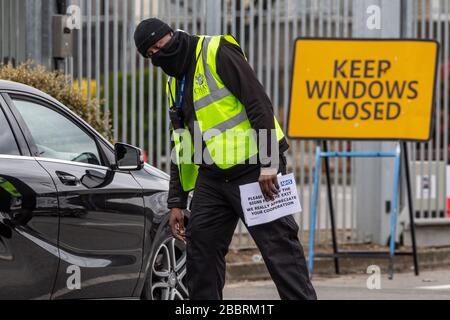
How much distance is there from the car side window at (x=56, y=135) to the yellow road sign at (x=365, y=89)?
4.07 m

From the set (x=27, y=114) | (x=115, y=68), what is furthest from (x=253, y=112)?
(x=115, y=68)

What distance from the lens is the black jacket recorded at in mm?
6242

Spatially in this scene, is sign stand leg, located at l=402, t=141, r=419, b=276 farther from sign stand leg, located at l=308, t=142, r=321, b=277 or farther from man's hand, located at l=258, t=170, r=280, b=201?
man's hand, located at l=258, t=170, r=280, b=201

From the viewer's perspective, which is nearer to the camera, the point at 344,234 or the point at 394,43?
the point at 394,43

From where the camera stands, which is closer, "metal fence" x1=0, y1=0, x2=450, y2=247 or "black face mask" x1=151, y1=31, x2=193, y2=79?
"black face mask" x1=151, y1=31, x2=193, y2=79

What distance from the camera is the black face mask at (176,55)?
6445 millimetres

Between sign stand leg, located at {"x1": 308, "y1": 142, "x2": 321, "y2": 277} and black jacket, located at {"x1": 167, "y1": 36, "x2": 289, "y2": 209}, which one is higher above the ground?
black jacket, located at {"x1": 167, "y1": 36, "x2": 289, "y2": 209}

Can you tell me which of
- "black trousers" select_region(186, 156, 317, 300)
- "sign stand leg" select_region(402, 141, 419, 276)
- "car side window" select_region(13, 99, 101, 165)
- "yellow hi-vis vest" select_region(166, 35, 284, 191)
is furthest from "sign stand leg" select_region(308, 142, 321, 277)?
"yellow hi-vis vest" select_region(166, 35, 284, 191)

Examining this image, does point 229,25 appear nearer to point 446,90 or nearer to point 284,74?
point 284,74

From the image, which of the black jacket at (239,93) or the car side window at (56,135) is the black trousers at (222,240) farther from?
the car side window at (56,135)

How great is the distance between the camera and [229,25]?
487 inches

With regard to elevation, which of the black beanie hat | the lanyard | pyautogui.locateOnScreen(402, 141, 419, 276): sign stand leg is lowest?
pyautogui.locateOnScreen(402, 141, 419, 276): sign stand leg

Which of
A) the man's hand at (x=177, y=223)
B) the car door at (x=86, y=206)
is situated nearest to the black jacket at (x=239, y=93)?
the man's hand at (x=177, y=223)

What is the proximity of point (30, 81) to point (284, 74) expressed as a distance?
3.42 metres
